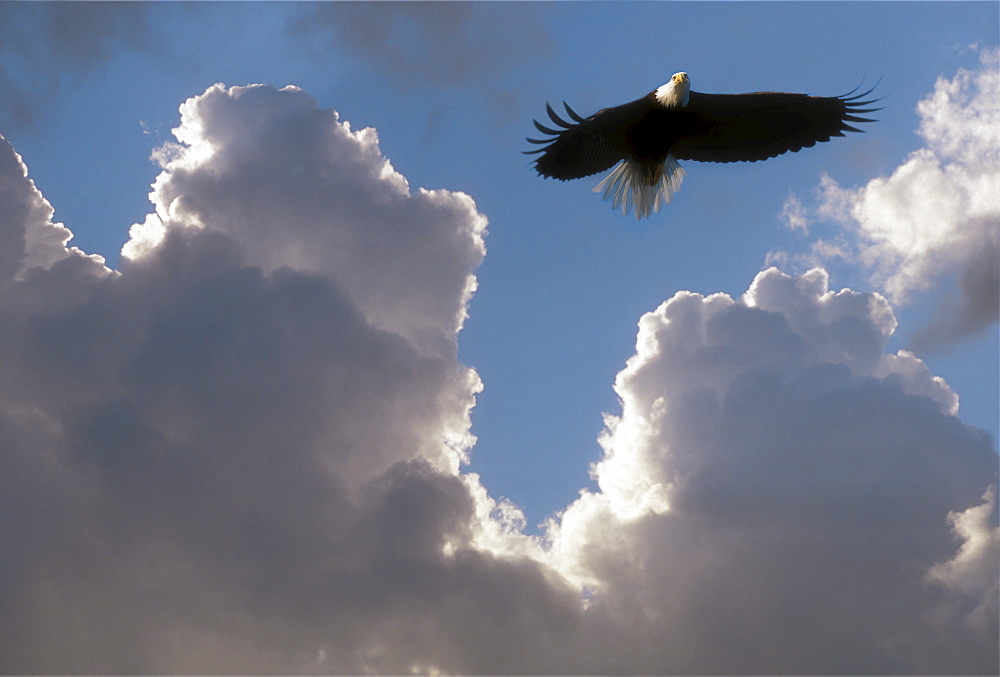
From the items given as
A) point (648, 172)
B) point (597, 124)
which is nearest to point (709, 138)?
point (648, 172)

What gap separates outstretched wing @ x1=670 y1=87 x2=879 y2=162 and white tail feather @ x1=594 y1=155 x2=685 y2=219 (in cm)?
46

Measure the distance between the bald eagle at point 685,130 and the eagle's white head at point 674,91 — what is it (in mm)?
16

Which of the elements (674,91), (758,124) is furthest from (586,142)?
(758,124)

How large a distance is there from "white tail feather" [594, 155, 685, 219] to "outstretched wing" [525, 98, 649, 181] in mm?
1032

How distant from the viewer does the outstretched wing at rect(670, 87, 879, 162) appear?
12.6m

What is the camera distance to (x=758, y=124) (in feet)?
43.0

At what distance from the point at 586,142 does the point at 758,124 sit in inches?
127

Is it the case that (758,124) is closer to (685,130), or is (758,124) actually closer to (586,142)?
(685,130)

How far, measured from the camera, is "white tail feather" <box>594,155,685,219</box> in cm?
1404

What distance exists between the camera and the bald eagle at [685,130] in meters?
12.2

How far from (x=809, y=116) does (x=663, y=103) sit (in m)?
2.73

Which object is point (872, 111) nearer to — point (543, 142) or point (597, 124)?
point (597, 124)

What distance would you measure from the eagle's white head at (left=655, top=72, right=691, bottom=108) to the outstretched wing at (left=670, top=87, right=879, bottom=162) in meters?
0.54

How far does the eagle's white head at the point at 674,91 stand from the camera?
12.1 meters
